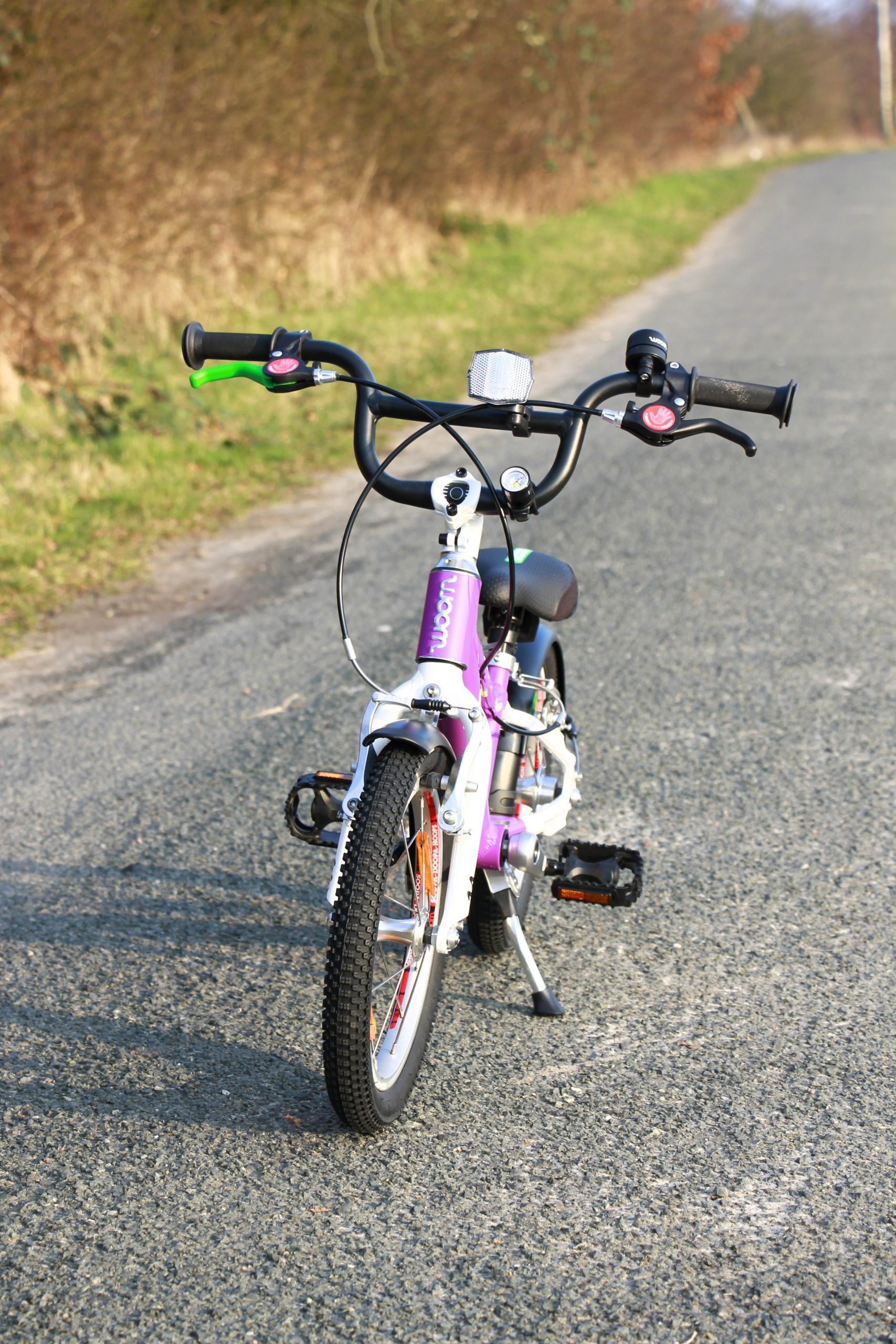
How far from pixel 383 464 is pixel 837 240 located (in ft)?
57.2

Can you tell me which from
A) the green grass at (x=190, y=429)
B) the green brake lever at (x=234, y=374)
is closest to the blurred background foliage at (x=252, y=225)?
the green grass at (x=190, y=429)

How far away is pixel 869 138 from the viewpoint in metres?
59.7

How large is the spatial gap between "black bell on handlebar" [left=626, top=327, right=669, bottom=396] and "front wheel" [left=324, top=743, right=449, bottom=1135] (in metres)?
0.86

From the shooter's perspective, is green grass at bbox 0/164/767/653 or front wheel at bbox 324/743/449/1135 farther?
green grass at bbox 0/164/767/653

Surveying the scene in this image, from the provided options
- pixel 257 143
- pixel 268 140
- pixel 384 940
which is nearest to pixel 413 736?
pixel 384 940

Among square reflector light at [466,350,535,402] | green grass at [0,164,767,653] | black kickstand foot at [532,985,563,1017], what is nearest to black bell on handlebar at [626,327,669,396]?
square reflector light at [466,350,535,402]

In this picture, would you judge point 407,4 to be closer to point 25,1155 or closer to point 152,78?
point 152,78

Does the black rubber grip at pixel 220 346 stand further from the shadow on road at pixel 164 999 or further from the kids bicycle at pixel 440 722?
the shadow on road at pixel 164 999

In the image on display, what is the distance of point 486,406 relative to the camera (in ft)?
8.48

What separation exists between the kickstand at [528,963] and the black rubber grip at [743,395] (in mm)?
1172

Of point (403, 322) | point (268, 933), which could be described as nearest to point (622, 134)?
point (403, 322)

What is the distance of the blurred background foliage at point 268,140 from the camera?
8711 mm

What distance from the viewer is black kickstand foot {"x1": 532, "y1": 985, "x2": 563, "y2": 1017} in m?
3.08

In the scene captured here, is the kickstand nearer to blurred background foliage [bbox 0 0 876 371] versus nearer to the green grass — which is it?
the green grass
